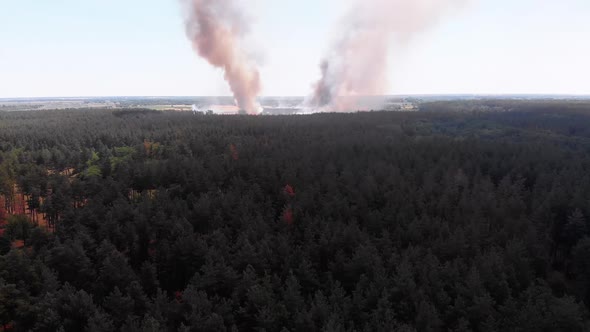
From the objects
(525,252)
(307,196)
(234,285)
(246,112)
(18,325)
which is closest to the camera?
(18,325)

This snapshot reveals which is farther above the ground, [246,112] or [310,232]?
[246,112]

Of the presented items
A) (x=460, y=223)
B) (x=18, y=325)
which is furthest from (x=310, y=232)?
(x=18, y=325)

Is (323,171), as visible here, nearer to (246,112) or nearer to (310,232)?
(310,232)

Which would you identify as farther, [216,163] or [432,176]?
[216,163]

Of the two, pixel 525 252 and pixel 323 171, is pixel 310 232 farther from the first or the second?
pixel 323 171

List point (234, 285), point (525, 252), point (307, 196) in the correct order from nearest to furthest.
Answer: point (234, 285)
point (525, 252)
point (307, 196)

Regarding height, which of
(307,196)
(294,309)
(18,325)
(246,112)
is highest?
(246,112)
